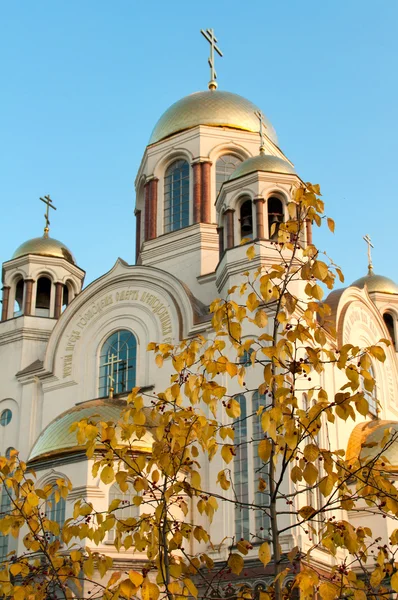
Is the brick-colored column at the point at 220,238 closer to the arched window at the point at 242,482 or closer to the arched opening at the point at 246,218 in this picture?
the arched opening at the point at 246,218

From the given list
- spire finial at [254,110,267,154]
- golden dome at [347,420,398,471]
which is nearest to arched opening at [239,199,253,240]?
spire finial at [254,110,267,154]

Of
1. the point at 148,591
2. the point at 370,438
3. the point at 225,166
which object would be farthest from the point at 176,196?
the point at 148,591

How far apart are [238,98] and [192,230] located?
4.80m

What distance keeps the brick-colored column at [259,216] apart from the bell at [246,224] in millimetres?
713

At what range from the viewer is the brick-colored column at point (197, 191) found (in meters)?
21.6

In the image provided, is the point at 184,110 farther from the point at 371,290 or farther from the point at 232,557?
the point at 232,557

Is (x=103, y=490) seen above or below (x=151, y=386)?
below

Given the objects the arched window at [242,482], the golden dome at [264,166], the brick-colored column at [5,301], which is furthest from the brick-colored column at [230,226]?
the brick-colored column at [5,301]

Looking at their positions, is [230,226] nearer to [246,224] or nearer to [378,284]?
[246,224]

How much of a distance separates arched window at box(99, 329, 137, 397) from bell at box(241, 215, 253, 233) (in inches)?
132

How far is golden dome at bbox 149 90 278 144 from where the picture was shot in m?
23.1

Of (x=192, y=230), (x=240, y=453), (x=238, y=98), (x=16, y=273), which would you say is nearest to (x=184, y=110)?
(x=238, y=98)

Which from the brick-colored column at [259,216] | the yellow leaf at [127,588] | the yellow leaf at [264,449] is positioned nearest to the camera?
the yellow leaf at [127,588]

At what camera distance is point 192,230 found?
21.4 m
